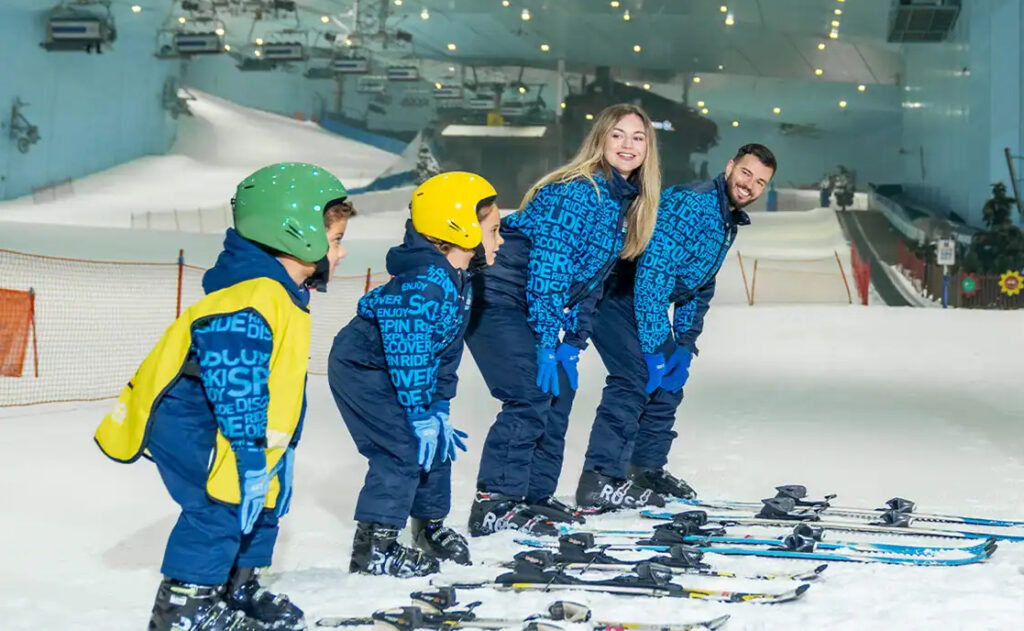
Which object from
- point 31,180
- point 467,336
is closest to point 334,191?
point 467,336

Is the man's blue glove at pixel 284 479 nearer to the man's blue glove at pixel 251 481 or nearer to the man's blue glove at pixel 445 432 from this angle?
the man's blue glove at pixel 251 481

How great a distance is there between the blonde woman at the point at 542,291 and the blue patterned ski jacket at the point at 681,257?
0.30 meters

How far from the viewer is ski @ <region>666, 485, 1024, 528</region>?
4.22m

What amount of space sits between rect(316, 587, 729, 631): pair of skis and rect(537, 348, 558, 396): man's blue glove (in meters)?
1.31

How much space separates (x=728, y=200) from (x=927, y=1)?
2244cm

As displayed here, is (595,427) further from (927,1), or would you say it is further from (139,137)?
(139,137)

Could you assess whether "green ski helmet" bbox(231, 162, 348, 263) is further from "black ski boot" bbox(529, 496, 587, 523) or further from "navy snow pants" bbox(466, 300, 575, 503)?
"black ski boot" bbox(529, 496, 587, 523)

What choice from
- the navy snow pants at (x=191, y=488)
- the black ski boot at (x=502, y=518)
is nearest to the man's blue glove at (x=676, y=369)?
the black ski boot at (x=502, y=518)

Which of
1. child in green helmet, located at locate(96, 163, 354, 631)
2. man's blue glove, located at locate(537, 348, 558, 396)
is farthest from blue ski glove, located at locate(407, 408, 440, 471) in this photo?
man's blue glove, located at locate(537, 348, 558, 396)

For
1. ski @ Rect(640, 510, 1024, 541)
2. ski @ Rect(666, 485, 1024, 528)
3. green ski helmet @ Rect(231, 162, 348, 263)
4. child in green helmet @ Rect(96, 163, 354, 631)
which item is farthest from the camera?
ski @ Rect(666, 485, 1024, 528)

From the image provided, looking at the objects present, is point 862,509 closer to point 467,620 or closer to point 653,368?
point 653,368

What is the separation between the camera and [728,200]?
487 cm

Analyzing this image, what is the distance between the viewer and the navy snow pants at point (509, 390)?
13.8 ft

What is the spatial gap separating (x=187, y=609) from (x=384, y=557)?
0.85 meters
